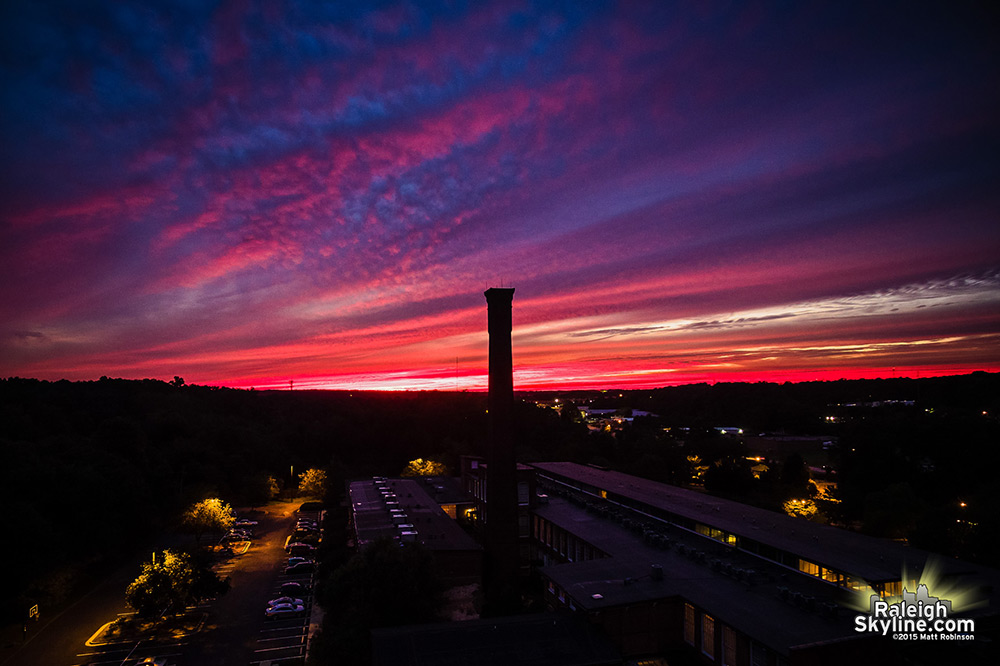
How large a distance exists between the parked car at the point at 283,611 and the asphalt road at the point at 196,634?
412 millimetres

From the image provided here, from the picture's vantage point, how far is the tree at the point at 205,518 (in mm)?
41531

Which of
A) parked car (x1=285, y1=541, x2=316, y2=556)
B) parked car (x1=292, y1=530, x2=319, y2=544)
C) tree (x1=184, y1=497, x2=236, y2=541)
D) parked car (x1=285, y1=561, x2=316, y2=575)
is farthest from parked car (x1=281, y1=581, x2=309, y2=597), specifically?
tree (x1=184, y1=497, x2=236, y2=541)

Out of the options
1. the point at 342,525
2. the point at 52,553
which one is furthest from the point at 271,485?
the point at 52,553

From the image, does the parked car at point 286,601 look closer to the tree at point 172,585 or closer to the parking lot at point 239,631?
the parking lot at point 239,631

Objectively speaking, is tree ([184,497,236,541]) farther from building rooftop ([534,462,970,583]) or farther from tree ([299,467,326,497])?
building rooftop ([534,462,970,583])

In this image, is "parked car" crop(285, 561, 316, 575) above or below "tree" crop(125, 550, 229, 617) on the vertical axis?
below

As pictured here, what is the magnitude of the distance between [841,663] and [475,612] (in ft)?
54.2

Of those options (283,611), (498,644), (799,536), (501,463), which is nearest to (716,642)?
(498,644)

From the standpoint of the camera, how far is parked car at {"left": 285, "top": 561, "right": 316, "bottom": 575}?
3478 cm

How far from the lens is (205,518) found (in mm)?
41656

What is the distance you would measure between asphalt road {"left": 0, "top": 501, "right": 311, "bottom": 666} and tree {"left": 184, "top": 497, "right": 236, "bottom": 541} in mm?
5978

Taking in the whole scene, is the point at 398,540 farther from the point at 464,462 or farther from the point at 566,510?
the point at 464,462

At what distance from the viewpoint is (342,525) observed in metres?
39.7

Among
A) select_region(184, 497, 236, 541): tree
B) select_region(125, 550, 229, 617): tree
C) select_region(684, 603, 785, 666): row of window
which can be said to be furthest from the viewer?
select_region(184, 497, 236, 541): tree
